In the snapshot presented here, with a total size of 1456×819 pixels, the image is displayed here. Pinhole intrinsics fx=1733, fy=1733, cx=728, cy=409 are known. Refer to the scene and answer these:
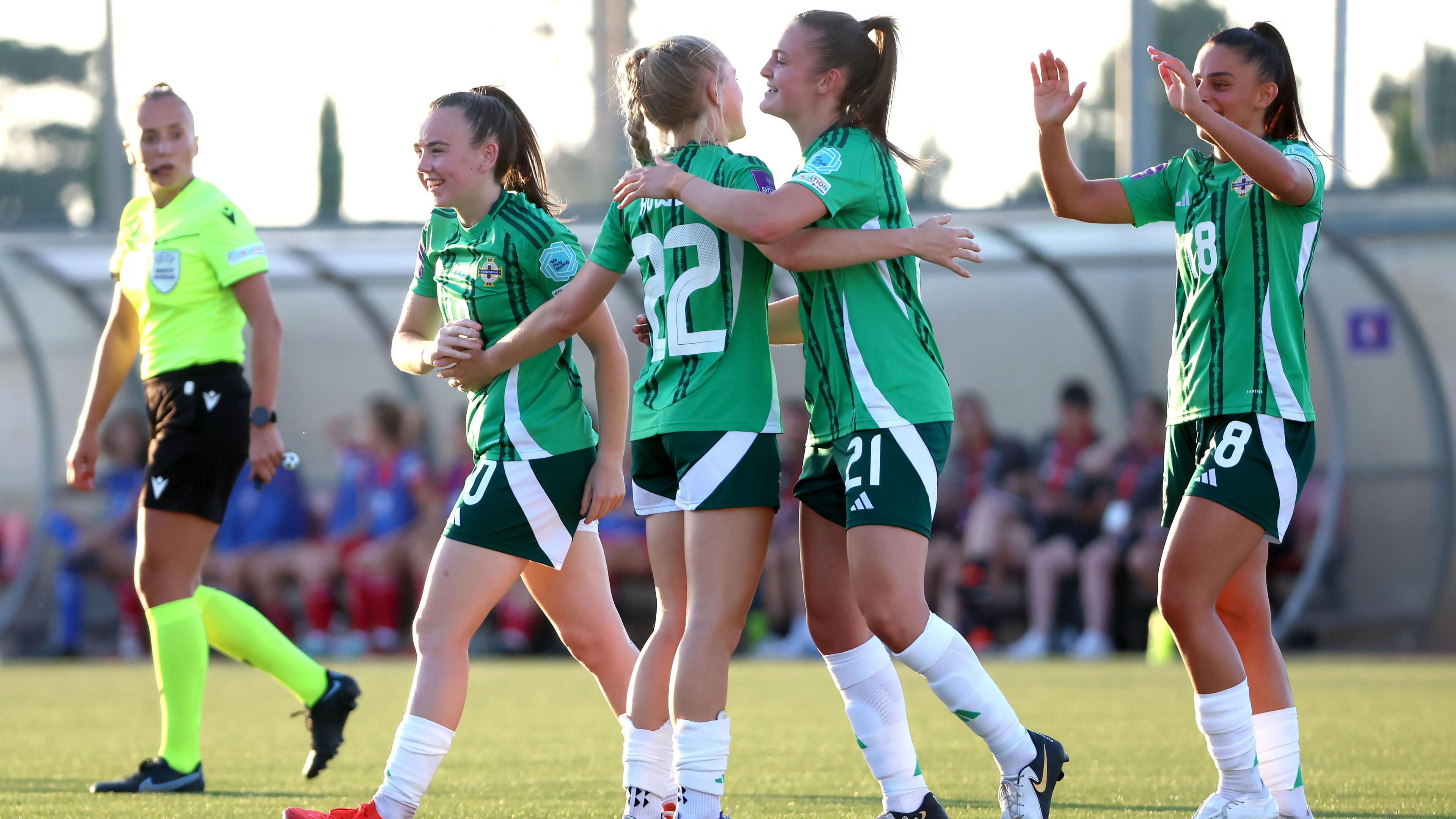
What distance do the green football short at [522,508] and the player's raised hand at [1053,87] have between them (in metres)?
1.38

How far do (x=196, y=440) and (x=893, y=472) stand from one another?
96.7 inches

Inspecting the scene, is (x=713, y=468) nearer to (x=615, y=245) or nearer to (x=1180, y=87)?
(x=615, y=245)

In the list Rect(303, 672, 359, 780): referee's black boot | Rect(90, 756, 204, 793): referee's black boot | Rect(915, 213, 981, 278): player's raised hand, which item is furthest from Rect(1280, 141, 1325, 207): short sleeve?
Rect(90, 756, 204, 793): referee's black boot

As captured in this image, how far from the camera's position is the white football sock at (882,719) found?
383cm

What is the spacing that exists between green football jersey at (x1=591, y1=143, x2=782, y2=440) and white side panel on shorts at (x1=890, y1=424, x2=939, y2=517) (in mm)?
286

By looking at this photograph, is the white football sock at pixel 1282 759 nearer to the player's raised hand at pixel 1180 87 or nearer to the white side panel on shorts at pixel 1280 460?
the white side panel on shorts at pixel 1280 460

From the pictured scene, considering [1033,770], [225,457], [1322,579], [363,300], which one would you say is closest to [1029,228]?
[1322,579]

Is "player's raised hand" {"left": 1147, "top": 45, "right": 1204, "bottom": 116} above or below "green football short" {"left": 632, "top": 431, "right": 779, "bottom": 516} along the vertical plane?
above

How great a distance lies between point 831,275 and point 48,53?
1526cm

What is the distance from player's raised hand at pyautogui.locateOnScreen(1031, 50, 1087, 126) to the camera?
4.07 metres

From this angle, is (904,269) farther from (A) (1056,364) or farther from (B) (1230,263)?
(A) (1056,364)

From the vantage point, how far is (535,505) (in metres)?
3.91

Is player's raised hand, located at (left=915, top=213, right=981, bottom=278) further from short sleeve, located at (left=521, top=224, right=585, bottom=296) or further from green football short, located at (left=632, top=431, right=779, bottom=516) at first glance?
short sleeve, located at (left=521, top=224, right=585, bottom=296)

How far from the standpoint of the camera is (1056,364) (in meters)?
14.0
